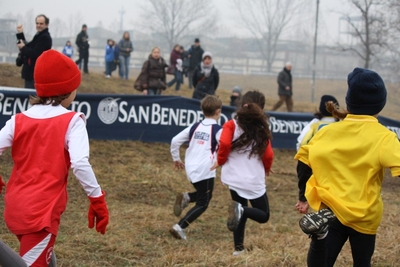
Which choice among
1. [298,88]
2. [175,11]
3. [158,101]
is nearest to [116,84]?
[158,101]

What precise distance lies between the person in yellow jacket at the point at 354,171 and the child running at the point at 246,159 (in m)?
2.20

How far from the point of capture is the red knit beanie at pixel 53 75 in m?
4.03

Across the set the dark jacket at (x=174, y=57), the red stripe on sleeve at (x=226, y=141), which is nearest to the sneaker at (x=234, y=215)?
the red stripe on sleeve at (x=226, y=141)

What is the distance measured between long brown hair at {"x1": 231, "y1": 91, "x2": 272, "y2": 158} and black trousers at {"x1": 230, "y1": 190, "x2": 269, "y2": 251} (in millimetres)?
495

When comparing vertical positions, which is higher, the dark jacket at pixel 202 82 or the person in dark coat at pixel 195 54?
the person in dark coat at pixel 195 54

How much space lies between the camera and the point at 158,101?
42.4 ft

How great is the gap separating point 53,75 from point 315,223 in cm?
189

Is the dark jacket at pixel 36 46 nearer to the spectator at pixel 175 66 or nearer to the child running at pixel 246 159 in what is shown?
the child running at pixel 246 159

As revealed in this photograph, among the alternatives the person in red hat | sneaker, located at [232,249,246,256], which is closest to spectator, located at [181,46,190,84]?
sneaker, located at [232,249,246,256]

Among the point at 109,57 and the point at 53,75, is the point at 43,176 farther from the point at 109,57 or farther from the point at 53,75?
the point at 109,57

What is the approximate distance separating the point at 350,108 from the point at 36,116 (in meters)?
2.04

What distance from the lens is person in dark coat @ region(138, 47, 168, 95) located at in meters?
14.8

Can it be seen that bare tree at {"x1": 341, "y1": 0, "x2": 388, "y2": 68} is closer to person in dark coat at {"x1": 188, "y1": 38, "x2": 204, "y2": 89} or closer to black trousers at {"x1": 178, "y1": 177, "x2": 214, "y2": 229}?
person in dark coat at {"x1": 188, "y1": 38, "x2": 204, "y2": 89}

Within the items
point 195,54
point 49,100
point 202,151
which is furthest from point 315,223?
point 195,54
